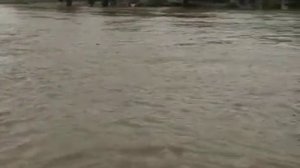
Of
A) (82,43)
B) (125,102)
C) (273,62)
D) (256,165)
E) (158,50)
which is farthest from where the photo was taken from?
(82,43)

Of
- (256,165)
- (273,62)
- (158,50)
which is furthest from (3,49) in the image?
(256,165)

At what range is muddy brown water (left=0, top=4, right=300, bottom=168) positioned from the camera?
5.57m

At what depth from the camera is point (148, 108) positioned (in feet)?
24.9

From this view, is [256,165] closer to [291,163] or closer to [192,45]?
[291,163]

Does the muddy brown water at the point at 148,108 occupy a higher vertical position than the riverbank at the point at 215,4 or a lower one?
higher

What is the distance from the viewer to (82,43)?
16.4m

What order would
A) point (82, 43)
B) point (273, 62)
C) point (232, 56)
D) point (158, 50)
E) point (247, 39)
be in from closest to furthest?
point (273, 62) < point (232, 56) < point (158, 50) < point (82, 43) < point (247, 39)

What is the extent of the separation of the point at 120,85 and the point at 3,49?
6032mm

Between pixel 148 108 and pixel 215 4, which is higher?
pixel 148 108

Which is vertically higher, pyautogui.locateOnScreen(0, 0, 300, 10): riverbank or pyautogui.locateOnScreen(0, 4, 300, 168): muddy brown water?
pyautogui.locateOnScreen(0, 4, 300, 168): muddy brown water

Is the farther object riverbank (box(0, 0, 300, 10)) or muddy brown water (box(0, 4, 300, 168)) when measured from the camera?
riverbank (box(0, 0, 300, 10))

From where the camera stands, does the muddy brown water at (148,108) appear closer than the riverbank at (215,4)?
Yes

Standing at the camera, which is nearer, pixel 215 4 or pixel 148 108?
pixel 148 108

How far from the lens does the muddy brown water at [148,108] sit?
557 cm
